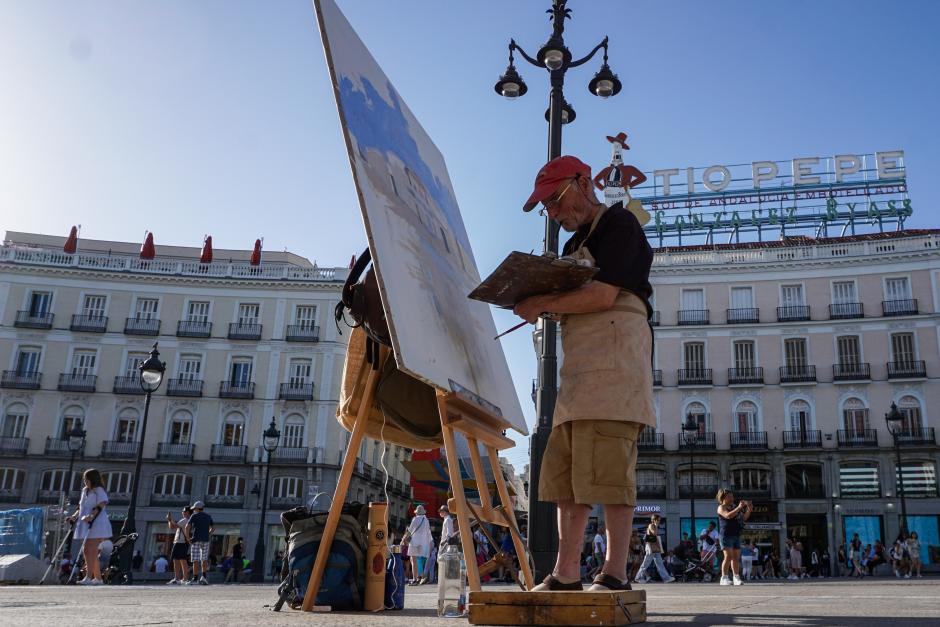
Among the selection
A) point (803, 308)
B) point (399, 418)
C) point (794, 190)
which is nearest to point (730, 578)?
point (399, 418)

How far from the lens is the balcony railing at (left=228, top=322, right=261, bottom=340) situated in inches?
1554

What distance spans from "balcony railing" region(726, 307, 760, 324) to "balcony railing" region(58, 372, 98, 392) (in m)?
30.8

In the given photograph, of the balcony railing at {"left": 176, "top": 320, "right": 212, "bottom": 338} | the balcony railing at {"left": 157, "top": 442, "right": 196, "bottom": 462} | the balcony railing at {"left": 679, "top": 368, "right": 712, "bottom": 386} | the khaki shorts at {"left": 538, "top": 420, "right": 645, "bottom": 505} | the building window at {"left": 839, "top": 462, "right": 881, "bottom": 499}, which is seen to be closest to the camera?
the khaki shorts at {"left": 538, "top": 420, "right": 645, "bottom": 505}

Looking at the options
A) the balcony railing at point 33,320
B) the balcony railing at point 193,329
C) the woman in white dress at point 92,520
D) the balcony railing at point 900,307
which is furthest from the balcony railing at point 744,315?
the balcony railing at point 33,320

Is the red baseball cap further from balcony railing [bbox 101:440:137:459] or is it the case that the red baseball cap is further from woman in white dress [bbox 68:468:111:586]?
balcony railing [bbox 101:440:137:459]

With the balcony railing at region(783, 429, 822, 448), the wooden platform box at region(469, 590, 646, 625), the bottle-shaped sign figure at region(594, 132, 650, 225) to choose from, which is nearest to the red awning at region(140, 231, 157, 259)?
the bottle-shaped sign figure at region(594, 132, 650, 225)

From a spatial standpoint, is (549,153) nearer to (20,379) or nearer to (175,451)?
(175,451)

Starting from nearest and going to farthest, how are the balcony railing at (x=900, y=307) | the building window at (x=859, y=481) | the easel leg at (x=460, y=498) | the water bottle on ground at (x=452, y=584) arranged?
the easel leg at (x=460, y=498) < the water bottle on ground at (x=452, y=584) < the building window at (x=859, y=481) < the balcony railing at (x=900, y=307)

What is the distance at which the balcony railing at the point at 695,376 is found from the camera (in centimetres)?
3703

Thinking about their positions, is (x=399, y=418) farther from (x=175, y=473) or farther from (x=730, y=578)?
(x=175, y=473)

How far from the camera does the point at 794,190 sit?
38656 millimetres

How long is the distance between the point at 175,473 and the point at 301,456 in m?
5.87

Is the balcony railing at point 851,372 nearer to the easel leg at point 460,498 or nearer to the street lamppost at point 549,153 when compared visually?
the street lamppost at point 549,153

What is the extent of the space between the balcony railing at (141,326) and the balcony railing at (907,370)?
34.5 metres
